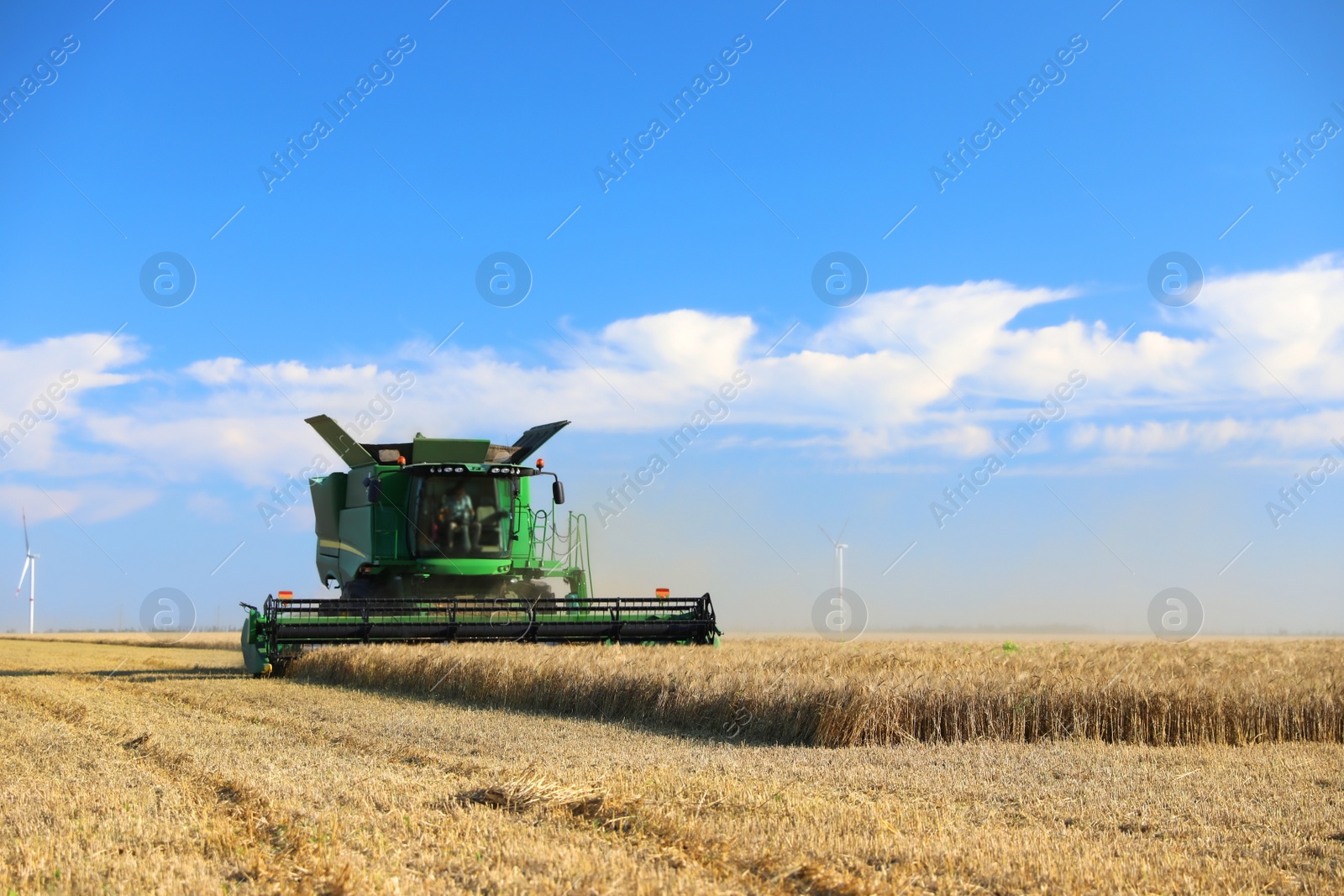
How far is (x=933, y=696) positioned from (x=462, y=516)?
10508 millimetres

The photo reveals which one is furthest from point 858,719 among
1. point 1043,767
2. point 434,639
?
point 434,639

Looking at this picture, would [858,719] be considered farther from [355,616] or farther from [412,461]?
[412,461]

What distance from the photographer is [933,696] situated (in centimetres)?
1000

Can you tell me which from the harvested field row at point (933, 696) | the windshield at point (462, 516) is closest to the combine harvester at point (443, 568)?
the windshield at point (462, 516)

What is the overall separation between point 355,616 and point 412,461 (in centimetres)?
339

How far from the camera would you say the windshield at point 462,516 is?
1867 cm

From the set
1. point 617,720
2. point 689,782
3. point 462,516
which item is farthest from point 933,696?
point 462,516

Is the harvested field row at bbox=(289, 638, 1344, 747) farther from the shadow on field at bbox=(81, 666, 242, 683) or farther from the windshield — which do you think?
the shadow on field at bbox=(81, 666, 242, 683)

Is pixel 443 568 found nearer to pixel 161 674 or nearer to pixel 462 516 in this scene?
pixel 462 516

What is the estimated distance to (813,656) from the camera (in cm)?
1416

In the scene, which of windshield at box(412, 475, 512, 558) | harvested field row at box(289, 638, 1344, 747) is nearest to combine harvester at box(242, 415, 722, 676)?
windshield at box(412, 475, 512, 558)

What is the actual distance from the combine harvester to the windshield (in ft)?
0.05

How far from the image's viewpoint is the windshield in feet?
61.3

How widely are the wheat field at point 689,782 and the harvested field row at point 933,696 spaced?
0.03 metres
